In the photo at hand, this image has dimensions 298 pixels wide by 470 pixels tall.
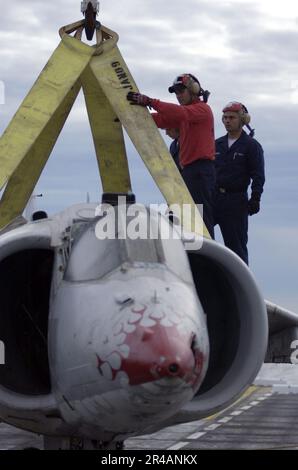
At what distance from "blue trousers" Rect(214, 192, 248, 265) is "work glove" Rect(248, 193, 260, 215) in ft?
0.19

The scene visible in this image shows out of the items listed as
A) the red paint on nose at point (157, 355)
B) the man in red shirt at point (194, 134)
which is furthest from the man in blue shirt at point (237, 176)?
the red paint on nose at point (157, 355)

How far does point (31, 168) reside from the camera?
44.6 feet

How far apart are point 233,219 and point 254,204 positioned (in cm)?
31

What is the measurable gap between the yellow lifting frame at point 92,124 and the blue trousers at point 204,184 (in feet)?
1.05

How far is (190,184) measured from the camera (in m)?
12.1

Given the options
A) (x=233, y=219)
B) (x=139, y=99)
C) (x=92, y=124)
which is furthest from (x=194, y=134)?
(x=92, y=124)

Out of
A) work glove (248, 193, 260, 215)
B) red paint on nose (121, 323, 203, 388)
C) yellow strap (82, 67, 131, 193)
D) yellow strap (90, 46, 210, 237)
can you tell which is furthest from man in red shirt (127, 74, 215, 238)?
red paint on nose (121, 323, 203, 388)

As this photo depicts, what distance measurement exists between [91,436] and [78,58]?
5.38 meters

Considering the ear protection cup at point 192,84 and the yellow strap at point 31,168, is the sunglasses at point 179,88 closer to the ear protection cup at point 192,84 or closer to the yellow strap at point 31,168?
the ear protection cup at point 192,84

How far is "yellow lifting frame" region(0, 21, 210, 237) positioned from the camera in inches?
461
